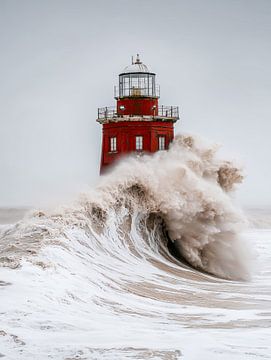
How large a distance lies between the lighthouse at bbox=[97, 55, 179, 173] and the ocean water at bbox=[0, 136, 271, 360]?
30.8 inches

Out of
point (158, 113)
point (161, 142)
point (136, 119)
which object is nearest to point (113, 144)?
point (136, 119)

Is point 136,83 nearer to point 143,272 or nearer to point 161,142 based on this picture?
point 161,142

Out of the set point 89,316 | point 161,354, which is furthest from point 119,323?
point 161,354

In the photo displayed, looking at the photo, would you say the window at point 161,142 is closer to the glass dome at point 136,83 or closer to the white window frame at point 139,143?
the white window frame at point 139,143

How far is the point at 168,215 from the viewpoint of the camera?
656 inches

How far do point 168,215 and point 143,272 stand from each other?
317cm

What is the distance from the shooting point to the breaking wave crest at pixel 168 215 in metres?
14.4

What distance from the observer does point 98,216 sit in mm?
14914

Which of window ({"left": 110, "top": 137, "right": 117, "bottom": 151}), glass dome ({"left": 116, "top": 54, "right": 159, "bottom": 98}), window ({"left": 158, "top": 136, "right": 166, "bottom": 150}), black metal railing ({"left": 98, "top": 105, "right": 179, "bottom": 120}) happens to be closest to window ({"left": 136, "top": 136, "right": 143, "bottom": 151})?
window ({"left": 158, "top": 136, "right": 166, "bottom": 150})

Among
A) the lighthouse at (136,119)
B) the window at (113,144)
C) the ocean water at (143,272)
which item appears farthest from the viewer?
the window at (113,144)

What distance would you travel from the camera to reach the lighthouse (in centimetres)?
2012

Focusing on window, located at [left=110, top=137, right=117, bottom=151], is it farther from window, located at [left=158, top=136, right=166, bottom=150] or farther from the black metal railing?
window, located at [left=158, top=136, right=166, bottom=150]

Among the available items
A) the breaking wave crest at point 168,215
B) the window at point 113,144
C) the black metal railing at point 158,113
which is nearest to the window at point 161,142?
the black metal railing at point 158,113

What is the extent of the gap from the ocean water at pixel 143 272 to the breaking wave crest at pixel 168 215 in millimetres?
28
